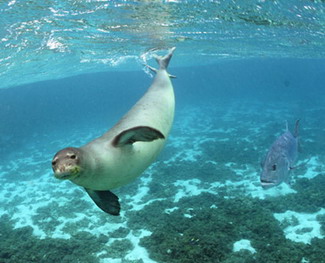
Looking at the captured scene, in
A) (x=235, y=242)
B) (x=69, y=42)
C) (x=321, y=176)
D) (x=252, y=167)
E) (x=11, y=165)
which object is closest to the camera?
(x=235, y=242)

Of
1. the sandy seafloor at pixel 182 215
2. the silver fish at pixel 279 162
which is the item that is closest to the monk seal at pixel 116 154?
the silver fish at pixel 279 162

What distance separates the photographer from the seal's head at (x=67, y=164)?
7.06 ft

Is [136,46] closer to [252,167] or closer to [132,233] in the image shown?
[252,167]

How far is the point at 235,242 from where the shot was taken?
8.47m

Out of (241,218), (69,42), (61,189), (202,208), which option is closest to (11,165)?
(61,189)

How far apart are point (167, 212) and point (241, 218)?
9.44 feet

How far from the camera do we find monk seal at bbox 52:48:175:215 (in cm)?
227

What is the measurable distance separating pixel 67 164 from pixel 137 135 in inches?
25.7

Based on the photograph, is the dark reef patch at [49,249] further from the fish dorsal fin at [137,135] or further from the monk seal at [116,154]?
the fish dorsal fin at [137,135]

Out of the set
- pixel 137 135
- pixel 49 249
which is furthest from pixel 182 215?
pixel 137 135

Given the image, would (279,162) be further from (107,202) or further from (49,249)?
(49,249)

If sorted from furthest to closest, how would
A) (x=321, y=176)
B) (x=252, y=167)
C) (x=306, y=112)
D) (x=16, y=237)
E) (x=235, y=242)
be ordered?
(x=306, y=112) < (x=252, y=167) < (x=321, y=176) < (x=16, y=237) < (x=235, y=242)

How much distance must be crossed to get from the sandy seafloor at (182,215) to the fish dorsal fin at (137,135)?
3.40 metres

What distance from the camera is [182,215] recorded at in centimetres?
1037
